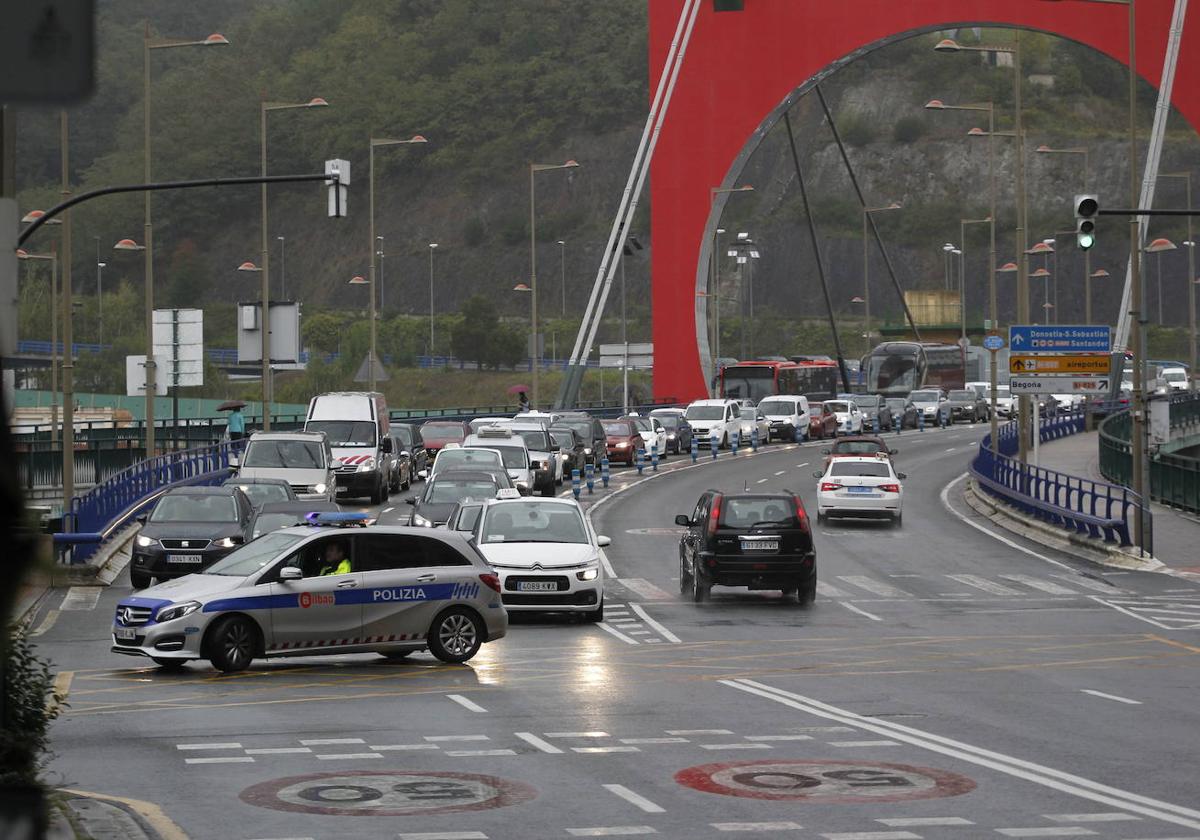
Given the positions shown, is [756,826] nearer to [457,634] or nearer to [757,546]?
[457,634]

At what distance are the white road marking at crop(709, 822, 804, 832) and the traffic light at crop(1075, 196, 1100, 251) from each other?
762 inches

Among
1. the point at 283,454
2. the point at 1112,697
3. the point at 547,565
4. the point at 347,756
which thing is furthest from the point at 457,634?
the point at 283,454

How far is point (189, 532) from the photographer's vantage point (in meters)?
29.8

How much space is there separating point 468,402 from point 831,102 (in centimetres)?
7024

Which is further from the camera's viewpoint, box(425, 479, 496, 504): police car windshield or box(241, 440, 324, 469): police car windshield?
box(241, 440, 324, 469): police car windshield

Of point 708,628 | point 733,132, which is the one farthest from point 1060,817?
point 733,132

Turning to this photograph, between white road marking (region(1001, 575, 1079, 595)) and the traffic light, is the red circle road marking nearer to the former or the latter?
the traffic light

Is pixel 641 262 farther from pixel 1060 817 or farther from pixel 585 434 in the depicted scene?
pixel 1060 817

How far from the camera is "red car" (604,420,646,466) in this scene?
62.2 meters

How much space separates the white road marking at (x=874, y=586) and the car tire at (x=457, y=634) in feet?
35.5

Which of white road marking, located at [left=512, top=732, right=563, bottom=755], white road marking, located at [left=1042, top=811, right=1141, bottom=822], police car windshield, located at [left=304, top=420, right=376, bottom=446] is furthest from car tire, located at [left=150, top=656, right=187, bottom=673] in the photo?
police car windshield, located at [left=304, top=420, right=376, bottom=446]

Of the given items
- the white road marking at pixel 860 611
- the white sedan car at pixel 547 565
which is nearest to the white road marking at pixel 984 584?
the white road marking at pixel 860 611

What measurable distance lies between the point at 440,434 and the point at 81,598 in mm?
30479

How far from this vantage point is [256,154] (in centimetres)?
16488
